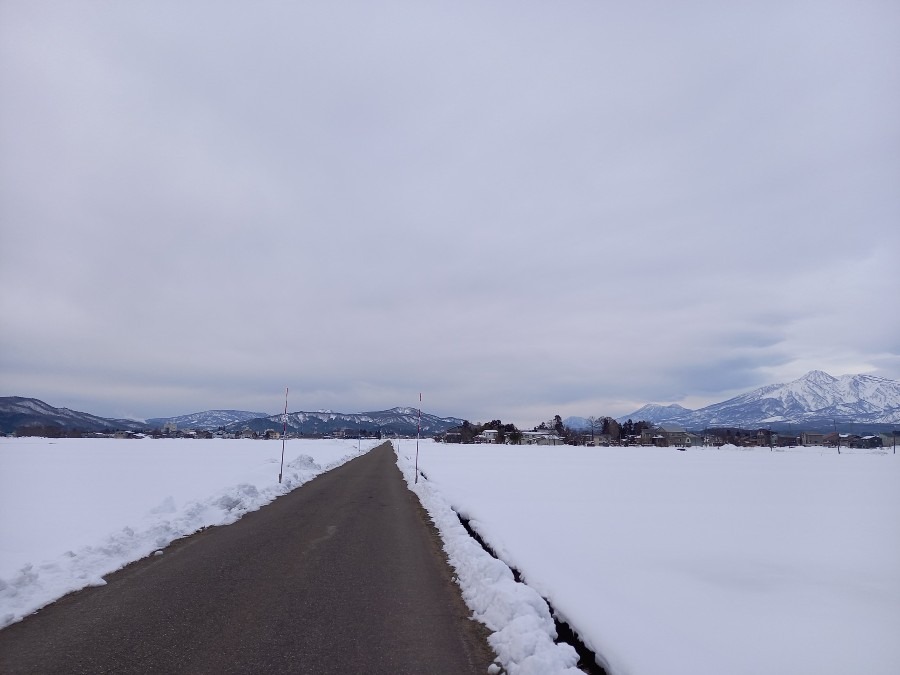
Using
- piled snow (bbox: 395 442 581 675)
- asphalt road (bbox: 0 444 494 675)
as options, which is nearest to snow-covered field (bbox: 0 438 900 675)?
piled snow (bbox: 395 442 581 675)

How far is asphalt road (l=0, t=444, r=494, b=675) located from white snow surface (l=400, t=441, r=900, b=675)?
0.76 metres

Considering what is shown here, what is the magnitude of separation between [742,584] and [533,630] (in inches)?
207

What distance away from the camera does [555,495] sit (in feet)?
68.6

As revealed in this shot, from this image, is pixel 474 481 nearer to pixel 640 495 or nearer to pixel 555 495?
pixel 555 495

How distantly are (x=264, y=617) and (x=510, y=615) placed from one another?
2.91 m

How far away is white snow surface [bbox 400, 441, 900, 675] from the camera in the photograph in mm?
5879

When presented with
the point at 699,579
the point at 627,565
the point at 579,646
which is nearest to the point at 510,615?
the point at 579,646

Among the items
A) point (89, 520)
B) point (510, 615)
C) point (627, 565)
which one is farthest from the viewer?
point (89, 520)

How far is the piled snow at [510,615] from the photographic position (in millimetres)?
4949

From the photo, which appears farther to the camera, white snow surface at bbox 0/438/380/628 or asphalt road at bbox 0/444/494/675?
white snow surface at bbox 0/438/380/628

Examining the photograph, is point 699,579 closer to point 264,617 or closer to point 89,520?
point 264,617

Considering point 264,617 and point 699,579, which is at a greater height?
point 264,617

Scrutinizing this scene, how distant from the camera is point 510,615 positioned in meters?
6.21

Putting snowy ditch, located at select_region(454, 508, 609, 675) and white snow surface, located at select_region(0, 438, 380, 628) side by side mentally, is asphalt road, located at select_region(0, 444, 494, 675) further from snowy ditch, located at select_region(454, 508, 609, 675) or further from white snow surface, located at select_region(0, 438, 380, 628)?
snowy ditch, located at select_region(454, 508, 609, 675)
